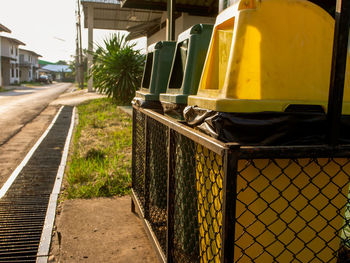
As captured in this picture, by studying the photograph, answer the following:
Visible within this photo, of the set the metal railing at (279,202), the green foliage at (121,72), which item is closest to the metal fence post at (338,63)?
the metal railing at (279,202)

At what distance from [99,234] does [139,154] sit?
939mm

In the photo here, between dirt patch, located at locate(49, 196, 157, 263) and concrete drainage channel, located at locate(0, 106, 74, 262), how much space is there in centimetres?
14

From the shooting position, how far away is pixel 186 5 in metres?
12.4

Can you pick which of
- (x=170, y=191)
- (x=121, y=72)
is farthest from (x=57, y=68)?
(x=170, y=191)

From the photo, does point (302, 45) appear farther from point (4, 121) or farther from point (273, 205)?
point (4, 121)

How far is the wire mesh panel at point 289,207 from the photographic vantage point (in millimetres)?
1857

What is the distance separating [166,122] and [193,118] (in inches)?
12.7

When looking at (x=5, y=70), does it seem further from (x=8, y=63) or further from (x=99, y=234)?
(x=99, y=234)

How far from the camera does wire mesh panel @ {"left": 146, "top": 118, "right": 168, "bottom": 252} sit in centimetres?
322

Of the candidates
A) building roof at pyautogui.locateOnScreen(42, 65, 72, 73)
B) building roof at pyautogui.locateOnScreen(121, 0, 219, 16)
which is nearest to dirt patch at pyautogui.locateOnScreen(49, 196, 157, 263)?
building roof at pyautogui.locateOnScreen(121, 0, 219, 16)

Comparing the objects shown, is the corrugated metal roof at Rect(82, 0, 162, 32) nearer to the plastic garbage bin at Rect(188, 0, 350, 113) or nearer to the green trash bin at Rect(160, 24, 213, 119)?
the green trash bin at Rect(160, 24, 213, 119)

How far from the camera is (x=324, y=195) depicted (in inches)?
75.6

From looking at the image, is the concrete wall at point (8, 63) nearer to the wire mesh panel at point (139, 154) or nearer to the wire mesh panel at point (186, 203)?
the wire mesh panel at point (139, 154)

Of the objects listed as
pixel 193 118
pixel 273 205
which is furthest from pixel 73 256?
pixel 273 205
